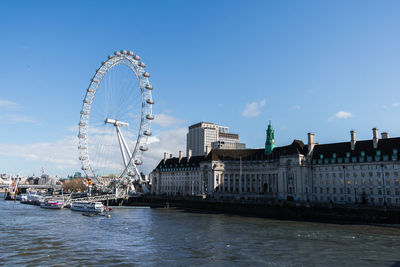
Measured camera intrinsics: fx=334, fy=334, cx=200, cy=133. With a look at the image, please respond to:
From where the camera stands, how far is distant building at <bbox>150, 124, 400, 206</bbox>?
83.4 metres

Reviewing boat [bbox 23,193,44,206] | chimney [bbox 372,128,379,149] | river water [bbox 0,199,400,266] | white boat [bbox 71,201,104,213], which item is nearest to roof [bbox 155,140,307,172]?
chimney [bbox 372,128,379,149]

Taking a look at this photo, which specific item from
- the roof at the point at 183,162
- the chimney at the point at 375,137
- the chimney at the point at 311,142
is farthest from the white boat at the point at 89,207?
the chimney at the point at 375,137

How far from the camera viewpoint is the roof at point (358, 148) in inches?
3310

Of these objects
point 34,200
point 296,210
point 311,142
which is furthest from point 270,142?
point 34,200

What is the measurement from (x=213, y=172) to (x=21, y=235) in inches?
3294

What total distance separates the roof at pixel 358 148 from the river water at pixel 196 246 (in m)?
31.1

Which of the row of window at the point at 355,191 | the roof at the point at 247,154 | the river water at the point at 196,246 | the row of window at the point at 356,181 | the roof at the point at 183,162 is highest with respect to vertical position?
the roof at the point at 247,154

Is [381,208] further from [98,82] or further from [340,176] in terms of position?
[98,82]

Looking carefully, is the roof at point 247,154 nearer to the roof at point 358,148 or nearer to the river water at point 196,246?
the roof at point 358,148

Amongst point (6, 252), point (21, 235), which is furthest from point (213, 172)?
point (6, 252)

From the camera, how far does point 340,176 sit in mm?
91438

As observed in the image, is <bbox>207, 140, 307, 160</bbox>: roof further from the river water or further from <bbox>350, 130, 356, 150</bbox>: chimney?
the river water

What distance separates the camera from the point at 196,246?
4234 cm

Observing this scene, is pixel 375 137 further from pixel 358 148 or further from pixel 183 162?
pixel 183 162
